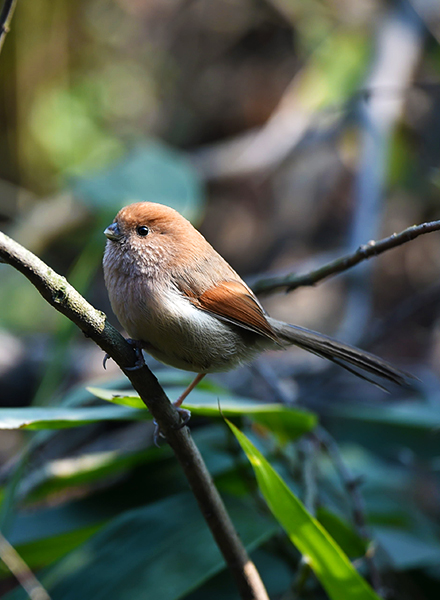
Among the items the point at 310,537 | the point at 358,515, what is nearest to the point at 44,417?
the point at 310,537

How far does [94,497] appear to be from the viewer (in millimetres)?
2793

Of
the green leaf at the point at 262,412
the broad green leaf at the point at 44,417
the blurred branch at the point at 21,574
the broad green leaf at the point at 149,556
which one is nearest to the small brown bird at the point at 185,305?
the green leaf at the point at 262,412

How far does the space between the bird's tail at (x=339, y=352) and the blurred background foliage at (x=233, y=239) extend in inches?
17.4

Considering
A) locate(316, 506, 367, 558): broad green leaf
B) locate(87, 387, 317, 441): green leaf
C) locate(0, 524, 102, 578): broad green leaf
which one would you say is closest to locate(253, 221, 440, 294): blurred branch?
locate(87, 387, 317, 441): green leaf

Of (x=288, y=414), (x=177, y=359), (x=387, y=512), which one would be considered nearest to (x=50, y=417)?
(x=177, y=359)

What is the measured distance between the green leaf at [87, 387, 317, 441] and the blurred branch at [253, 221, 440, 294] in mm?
495

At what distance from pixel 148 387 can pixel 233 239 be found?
6624 mm

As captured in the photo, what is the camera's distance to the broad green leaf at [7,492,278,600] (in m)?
2.10

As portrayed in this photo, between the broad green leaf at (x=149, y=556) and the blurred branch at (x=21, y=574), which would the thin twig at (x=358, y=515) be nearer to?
the broad green leaf at (x=149, y=556)

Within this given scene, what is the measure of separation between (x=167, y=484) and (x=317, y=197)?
5626 millimetres

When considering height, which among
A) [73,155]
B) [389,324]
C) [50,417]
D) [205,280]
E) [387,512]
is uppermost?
[73,155]

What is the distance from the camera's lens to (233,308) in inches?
89.7

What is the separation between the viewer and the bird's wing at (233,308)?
2.26 metres

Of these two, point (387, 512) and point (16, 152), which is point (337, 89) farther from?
point (387, 512)
